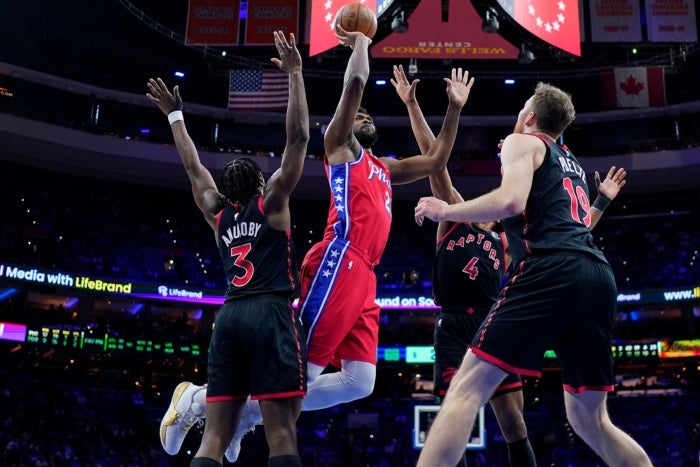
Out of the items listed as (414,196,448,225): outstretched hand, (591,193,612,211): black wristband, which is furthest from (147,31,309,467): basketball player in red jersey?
(591,193,612,211): black wristband

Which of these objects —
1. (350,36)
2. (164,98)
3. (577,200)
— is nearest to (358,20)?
(350,36)

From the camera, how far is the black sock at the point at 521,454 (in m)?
5.11

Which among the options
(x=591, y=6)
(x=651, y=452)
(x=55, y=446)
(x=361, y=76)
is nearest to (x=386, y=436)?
(x=651, y=452)

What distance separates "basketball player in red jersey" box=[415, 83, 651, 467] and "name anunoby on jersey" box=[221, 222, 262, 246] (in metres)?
1.15

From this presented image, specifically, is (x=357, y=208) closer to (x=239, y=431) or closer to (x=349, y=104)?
(x=349, y=104)

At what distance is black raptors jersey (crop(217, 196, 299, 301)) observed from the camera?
4.55 meters

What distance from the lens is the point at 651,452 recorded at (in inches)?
896

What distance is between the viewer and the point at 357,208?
5.16m

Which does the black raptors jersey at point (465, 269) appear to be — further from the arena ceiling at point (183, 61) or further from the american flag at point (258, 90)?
the arena ceiling at point (183, 61)

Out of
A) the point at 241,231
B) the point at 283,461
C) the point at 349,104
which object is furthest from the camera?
the point at 349,104

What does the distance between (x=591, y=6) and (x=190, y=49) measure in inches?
606

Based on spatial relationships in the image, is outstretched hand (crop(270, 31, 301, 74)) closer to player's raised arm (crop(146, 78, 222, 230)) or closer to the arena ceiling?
player's raised arm (crop(146, 78, 222, 230))

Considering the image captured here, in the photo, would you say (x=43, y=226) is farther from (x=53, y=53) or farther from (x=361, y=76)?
(x=361, y=76)

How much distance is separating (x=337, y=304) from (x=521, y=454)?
159cm
